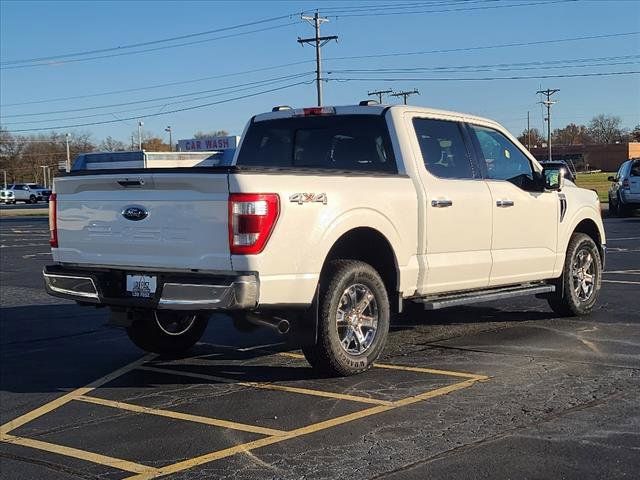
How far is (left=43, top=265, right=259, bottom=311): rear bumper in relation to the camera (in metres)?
5.55

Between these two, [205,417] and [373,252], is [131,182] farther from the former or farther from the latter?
[373,252]

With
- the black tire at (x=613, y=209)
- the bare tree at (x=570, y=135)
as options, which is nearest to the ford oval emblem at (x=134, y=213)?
the black tire at (x=613, y=209)

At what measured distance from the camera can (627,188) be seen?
26859 mm

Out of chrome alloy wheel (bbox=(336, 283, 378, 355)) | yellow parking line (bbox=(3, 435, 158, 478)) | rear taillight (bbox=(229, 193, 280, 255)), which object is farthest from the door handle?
yellow parking line (bbox=(3, 435, 158, 478))

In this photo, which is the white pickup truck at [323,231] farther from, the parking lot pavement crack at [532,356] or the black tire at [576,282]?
the parking lot pavement crack at [532,356]

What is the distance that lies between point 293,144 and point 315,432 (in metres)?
3.52

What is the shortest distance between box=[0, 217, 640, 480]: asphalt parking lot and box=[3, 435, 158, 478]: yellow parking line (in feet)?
0.04

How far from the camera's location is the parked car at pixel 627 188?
26.4 m

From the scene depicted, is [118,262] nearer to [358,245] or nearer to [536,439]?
[358,245]

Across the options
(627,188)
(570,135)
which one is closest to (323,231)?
(627,188)

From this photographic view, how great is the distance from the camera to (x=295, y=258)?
230 inches

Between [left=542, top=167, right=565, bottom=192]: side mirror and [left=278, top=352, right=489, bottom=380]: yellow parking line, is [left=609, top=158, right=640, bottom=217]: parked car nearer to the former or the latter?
[left=542, top=167, right=565, bottom=192]: side mirror

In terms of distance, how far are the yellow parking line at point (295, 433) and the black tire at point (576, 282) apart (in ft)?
10.4

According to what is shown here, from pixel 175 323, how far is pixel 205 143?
66.8 m
